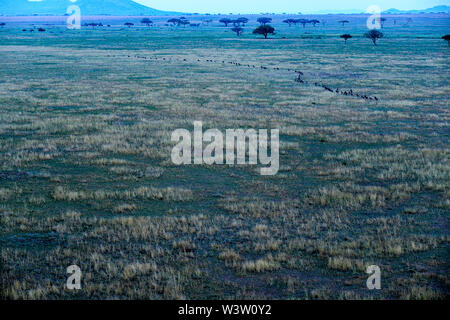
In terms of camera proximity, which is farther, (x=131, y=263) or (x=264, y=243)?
(x=264, y=243)

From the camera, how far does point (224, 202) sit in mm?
13766

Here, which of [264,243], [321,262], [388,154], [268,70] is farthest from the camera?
[268,70]

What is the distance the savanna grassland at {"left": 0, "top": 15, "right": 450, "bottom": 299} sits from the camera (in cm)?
913

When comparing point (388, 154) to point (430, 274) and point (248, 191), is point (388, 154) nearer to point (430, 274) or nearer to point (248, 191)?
point (248, 191)

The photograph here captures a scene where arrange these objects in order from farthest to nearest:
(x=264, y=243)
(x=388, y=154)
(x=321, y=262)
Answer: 1. (x=388, y=154)
2. (x=264, y=243)
3. (x=321, y=262)

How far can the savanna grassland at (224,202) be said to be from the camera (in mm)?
9133

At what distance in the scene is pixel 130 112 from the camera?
28.9m
